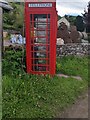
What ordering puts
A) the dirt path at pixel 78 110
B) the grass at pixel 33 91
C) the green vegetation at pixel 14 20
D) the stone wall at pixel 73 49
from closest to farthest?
the grass at pixel 33 91
the dirt path at pixel 78 110
the stone wall at pixel 73 49
the green vegetation at pixel 14 20

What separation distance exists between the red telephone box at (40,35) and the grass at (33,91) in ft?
1.26

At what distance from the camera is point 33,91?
651cm

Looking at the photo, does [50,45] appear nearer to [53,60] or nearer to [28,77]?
[53,60]

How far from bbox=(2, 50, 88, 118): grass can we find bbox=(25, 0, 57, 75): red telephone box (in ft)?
1.26

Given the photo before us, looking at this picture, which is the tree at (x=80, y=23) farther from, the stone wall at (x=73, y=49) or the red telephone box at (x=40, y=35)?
the red telephone box at (x=40, y=35)

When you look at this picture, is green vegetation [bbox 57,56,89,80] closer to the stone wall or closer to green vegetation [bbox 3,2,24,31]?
the stone wall

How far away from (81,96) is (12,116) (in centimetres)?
234

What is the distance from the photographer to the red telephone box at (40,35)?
789 cm

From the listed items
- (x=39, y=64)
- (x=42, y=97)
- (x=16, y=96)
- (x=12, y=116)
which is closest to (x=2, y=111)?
(x=12, y=116)

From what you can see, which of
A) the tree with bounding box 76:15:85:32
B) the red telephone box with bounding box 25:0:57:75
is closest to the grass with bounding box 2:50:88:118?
the red telephone box with bounding box 25:0:57:75

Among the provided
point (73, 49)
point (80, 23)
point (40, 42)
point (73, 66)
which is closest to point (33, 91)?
point (40, 42)

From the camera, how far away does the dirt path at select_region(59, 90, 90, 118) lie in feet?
18.5

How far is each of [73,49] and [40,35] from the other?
4.28m

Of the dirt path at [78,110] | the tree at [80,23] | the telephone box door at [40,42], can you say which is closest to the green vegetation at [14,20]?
the telephone box door at [40,42]
